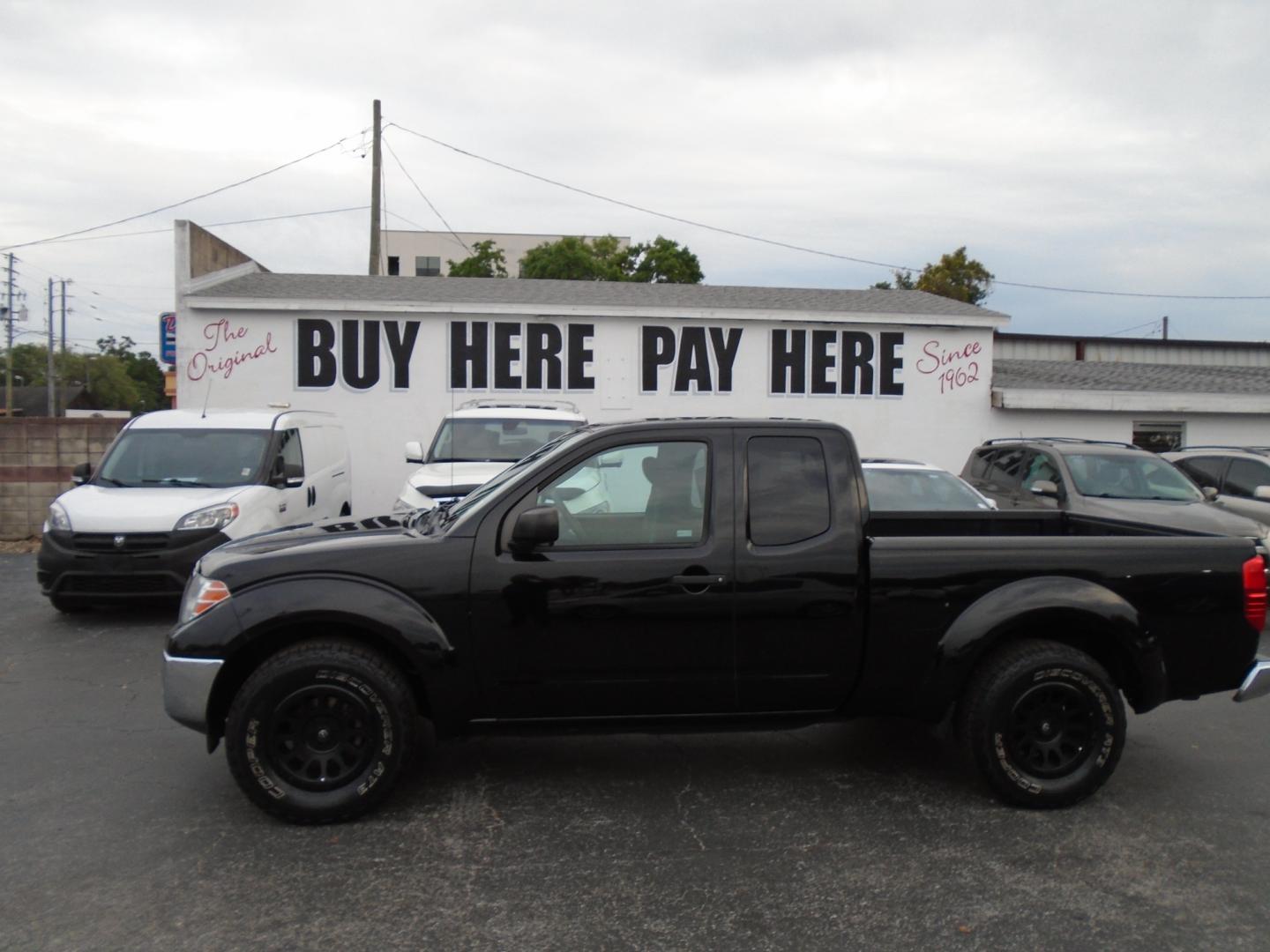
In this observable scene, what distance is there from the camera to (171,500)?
8820 millimetres

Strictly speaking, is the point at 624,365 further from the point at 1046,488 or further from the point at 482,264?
the point at 482,264

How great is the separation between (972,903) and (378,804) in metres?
2.47

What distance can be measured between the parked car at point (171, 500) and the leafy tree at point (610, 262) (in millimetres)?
33114

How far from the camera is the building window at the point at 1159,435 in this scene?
59.1 feet

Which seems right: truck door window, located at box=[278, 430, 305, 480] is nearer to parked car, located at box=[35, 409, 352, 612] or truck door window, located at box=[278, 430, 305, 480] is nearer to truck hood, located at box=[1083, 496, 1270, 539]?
parked car, located at box=[35, 409, 352, 612]

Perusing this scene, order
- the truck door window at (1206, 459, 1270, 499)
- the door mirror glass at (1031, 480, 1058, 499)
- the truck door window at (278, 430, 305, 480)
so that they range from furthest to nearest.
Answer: the truck door window at (1206, 459, 1270, 499)
the door mirror glass at (1031, 480, 1058, 499)
the truck door window at (278, 430, 305, 480)

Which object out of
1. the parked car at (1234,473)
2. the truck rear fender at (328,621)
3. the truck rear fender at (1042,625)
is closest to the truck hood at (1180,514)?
the parked car at (1234,473)

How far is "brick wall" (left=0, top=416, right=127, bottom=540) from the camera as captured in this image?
1364 cm

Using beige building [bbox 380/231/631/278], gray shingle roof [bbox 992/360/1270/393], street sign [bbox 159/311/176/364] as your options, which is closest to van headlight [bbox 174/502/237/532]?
street sign [bbox 159/311/176/364]

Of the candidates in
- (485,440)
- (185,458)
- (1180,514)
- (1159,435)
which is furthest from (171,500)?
(1159,435)

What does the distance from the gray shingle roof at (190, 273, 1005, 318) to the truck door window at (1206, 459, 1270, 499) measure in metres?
6.26

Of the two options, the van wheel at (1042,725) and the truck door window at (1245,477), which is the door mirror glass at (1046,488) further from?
the van wheel at (1042,725)

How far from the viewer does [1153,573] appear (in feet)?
15.3

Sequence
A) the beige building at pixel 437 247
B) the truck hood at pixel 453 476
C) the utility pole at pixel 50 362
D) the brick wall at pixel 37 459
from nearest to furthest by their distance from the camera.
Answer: the truck hood at pixel 453 476 → the brick wall at pixel 37 459 → the utility pole at pixel 50 362 → the beige building at pixel 437 247
